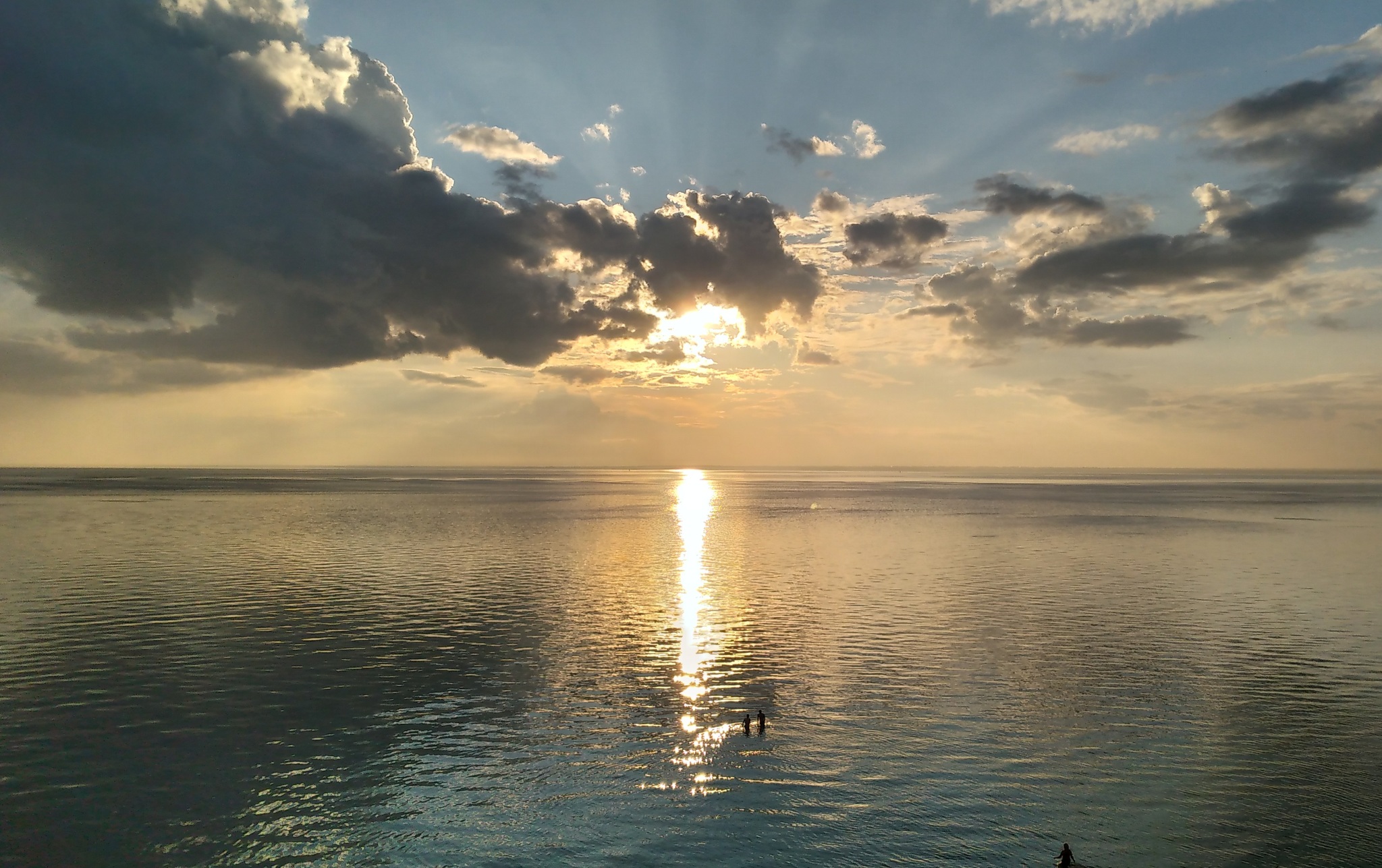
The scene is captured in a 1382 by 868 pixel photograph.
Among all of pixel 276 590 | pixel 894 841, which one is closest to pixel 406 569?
pixel 276 590

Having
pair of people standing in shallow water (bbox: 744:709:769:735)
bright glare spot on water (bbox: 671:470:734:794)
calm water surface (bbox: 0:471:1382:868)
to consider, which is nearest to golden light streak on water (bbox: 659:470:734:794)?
bright glare spot on water (bbox: 671:470:734:794)

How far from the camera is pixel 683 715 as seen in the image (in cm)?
3644

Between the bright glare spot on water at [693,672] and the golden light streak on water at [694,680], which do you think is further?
the bright glare spot on water at [693,672]

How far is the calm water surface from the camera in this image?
2500cm

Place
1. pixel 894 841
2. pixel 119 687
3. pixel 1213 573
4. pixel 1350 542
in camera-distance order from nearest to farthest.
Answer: pixel 894 841 < pixel 119 687 < pixel 1213 573 < pixel 1350 542

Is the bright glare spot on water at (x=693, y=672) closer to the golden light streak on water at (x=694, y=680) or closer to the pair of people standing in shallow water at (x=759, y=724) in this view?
the golden light streak on water at (x=694, y=680)

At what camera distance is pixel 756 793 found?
27.9 metres

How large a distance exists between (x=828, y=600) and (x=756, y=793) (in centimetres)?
3930

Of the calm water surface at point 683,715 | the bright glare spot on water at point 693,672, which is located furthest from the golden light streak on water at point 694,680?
the calm water surface at point 683,715

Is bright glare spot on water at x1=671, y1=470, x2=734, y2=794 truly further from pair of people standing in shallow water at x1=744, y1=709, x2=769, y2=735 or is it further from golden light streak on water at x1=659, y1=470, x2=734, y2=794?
pair of people standing in shallow water at x1=744, y1=709, x2=769, y2=735

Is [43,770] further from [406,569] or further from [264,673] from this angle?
[406,569]

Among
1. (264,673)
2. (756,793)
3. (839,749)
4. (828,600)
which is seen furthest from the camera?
(828,600)

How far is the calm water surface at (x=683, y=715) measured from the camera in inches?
984

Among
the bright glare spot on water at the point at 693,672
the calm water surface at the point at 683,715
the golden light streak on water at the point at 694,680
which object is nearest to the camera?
the calm water surface at the point at 683,715
